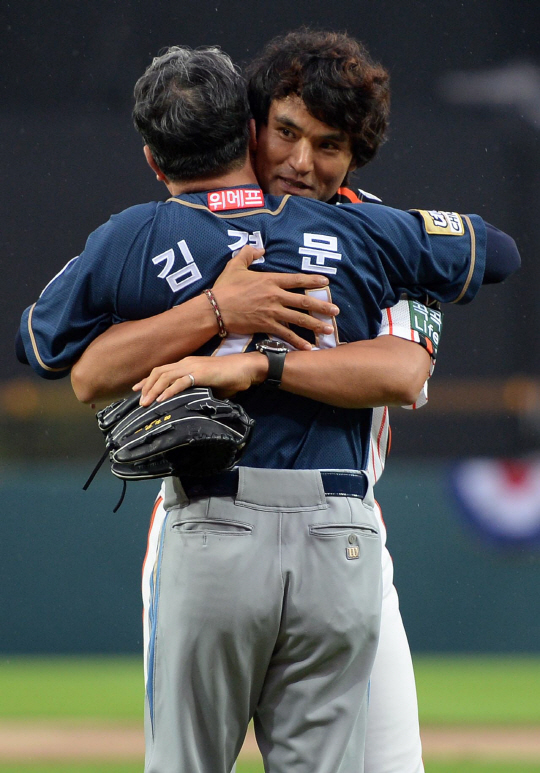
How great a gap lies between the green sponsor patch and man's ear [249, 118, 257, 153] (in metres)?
0.39

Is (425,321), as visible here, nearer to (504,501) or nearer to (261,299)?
(261,299)

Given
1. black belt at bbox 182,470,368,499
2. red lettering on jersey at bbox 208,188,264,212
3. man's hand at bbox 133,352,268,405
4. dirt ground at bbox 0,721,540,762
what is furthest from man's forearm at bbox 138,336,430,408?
dirt ground at bbox 0,721,540,762

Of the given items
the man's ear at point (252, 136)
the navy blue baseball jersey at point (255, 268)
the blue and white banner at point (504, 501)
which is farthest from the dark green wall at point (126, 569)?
the navy blue baseball jersey at point (255, 268)

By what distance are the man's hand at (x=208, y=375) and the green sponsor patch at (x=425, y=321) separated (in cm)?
27

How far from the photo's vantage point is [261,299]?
1.50 meters

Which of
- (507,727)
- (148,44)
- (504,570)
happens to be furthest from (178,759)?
(148,44)

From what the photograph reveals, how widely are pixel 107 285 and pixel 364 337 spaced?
16.0 inches

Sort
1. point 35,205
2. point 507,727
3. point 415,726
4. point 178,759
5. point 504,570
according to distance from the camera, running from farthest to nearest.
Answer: point 35,205 < point 504,570 < point 507,727 < point 415,726 < point 178,759

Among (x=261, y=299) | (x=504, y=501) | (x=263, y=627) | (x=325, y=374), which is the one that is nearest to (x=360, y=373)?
(x=325, y=374)

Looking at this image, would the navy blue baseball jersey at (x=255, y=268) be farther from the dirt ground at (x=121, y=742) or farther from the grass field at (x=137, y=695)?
the dirt ground at (x=121, y=742)

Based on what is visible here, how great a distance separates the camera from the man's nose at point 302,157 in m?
1.69

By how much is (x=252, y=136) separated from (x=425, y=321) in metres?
0.43

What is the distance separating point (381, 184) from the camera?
6191 millimetres

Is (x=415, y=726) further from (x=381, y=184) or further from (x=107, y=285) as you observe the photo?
(x=381, y=184)
